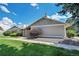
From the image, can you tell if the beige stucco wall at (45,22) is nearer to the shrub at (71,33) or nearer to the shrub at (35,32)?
the shrub at (35,32)

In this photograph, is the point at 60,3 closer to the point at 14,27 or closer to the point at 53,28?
the point at 53,28

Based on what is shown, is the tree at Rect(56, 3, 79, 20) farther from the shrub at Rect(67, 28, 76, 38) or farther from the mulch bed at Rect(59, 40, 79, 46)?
the mulch bed at Rect(59, 40, 79, 46)

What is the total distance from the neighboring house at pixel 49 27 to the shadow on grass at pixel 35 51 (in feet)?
0.65

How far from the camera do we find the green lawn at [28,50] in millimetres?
2816

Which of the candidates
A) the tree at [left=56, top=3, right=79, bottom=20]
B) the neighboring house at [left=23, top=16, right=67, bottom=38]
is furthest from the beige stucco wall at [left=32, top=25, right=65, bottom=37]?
the tree at [left=56, top=3, right=79, bottom=20]

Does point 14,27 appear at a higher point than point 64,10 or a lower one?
lower

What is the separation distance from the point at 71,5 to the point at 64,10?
126 mm

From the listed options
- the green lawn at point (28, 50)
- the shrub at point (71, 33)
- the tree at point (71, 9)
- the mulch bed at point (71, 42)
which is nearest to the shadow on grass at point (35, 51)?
the green lawn at point (28, 50)

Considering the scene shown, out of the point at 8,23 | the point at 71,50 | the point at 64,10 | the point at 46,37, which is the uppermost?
the point at 64,10

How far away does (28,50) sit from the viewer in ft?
9.34

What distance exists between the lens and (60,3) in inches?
112

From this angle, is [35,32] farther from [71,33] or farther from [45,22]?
[71,33]

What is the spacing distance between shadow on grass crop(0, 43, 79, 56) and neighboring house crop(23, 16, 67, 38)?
7.8 inches

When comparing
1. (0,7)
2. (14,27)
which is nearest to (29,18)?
(14,27)
